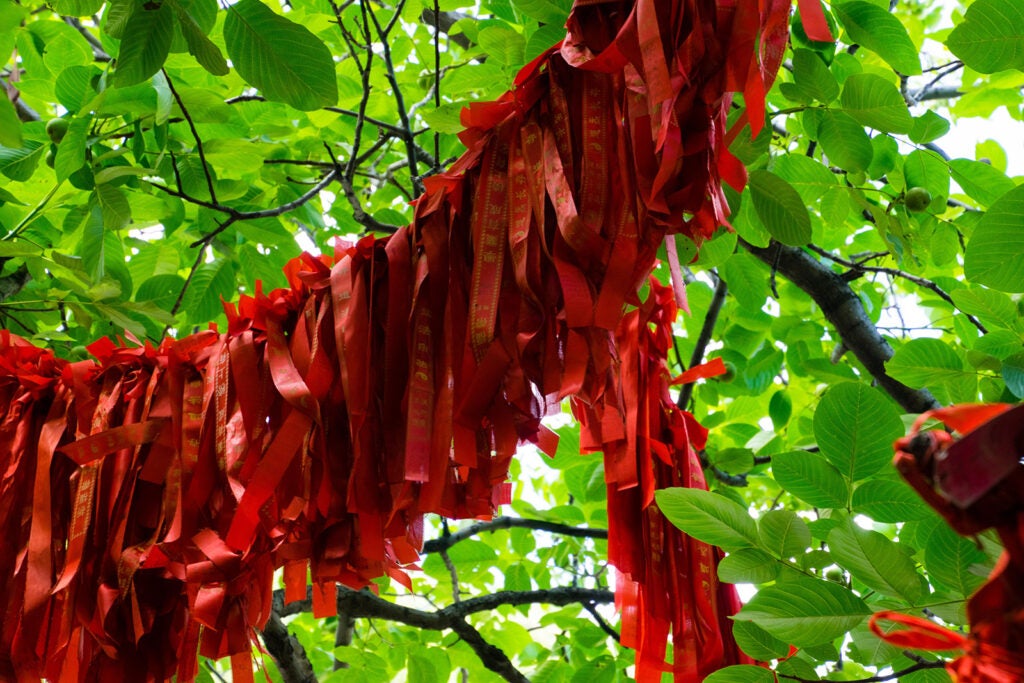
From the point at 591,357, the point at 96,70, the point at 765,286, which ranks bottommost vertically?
the point at 591,357

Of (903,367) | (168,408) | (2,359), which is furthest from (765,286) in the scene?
(2,359)

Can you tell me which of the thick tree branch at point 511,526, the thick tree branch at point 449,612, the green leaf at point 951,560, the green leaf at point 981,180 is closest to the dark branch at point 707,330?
the thick tree branch at point 511,526

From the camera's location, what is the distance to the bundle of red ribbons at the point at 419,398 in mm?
775

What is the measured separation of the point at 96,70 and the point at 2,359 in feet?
1.54

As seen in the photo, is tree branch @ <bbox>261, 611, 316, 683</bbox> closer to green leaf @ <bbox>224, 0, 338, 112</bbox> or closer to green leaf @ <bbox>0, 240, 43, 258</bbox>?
green leaf @ <bbox>0, 240, 43, 258</bbox>

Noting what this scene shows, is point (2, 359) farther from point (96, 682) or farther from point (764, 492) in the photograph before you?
point (764, 492)

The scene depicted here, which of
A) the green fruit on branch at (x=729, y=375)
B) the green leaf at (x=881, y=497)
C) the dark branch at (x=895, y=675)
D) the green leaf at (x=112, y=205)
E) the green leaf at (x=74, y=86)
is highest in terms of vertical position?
the green leaf at (x=74, y=86)

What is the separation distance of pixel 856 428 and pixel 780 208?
1.25 ft

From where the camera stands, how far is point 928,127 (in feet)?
4.11

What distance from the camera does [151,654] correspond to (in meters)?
0.97

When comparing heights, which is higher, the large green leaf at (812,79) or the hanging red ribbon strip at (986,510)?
the large green leaf at (812,79)

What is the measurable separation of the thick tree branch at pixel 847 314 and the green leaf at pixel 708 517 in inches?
34.9

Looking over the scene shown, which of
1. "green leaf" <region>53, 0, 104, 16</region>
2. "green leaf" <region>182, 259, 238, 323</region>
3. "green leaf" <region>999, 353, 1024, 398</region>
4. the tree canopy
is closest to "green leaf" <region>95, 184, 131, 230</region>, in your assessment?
the tree canopy

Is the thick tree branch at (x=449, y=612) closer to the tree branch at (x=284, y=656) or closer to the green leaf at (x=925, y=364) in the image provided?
the tree branch at (x=284, y=656)
